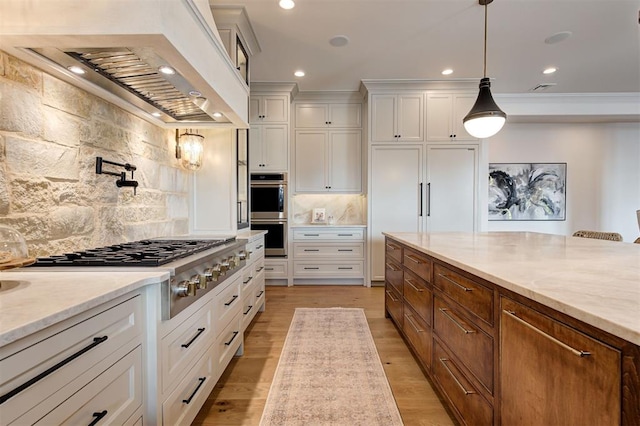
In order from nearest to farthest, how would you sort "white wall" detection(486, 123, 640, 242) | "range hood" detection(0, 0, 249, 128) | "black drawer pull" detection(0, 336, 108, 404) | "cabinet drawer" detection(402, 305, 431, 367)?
1. "black drawer pull" detection(0, 336, 108, 404)
2. "range hood" detection(0, 0, 249, 128)
3. "cabinet drawer" detection(402, 305, 431, 367)
4. "white wall" detection(486, 123, 640, 242)

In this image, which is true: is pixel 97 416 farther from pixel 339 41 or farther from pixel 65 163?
pixel 339 41

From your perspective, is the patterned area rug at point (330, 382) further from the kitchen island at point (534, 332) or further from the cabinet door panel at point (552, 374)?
the cabinet door panel at point (552, 374)

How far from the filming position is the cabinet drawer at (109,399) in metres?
0.75

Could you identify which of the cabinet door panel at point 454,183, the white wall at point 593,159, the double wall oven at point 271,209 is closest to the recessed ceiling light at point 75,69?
the double wall oven at point 271,209

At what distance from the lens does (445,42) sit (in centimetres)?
316

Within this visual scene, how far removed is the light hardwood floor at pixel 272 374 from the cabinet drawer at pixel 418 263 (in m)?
0.68

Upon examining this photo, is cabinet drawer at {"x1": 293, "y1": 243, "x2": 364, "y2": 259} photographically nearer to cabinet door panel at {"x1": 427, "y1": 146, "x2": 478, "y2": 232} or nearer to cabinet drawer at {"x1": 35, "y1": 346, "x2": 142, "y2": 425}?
cabinet door panel at {"x1": 427, "y1": 146, "x2": 478, "y2": 232}

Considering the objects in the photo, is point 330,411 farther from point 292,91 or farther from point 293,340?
point 292,91

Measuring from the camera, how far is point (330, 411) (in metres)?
1.61

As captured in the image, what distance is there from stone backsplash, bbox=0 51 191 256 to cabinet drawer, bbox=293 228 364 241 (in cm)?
234

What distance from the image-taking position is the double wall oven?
13.8ft

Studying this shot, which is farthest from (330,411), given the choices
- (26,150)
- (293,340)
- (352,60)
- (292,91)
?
(292,91)

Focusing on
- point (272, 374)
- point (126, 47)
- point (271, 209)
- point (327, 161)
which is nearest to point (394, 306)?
point (272, 374)

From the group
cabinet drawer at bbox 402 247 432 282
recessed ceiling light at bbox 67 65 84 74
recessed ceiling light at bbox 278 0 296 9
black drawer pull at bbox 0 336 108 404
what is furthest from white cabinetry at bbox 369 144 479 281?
black drawer pull at bbox 0 336 108 404
